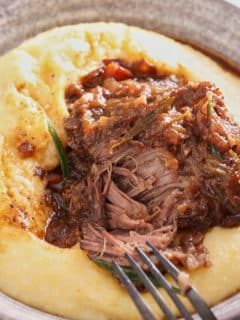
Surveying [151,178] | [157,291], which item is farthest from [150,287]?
[151,178]

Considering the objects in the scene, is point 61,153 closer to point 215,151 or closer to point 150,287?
point 215,151

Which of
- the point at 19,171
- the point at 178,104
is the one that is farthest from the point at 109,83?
the point at 19,171

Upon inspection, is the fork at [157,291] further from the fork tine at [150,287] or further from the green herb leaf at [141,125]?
the green herb leaf at [141,125]

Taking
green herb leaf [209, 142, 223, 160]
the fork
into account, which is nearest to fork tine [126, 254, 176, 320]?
the fork

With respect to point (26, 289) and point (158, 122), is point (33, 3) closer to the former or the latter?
point (158, 122)

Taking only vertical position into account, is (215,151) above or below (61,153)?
below

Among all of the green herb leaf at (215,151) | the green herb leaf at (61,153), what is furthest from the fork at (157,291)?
the green herb leaf at (61,153)
